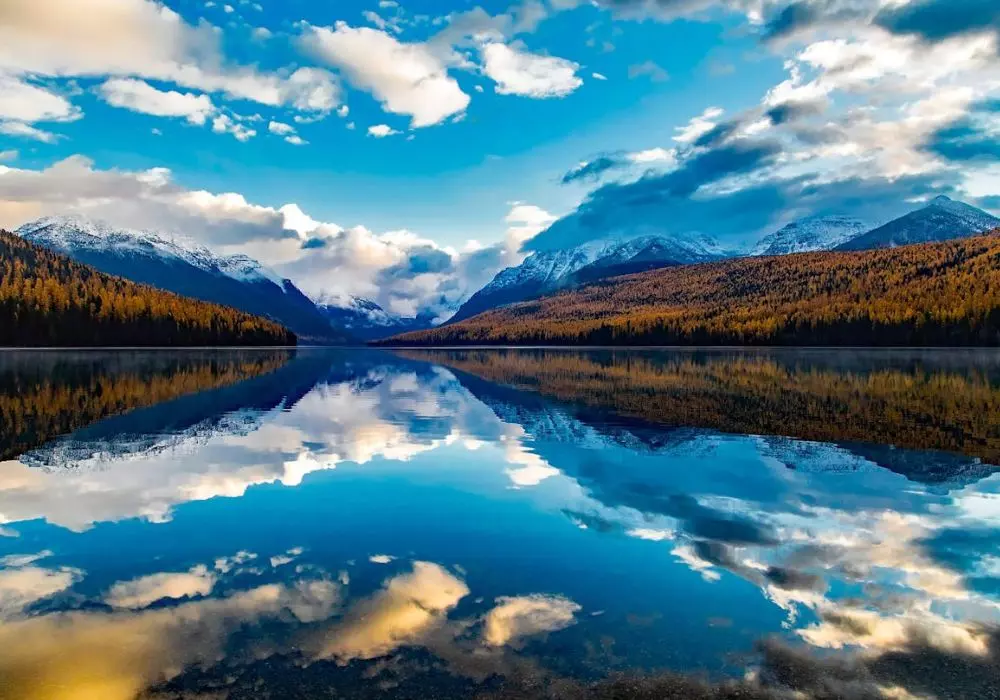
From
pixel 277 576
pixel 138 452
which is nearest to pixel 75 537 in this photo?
pixel 277 576

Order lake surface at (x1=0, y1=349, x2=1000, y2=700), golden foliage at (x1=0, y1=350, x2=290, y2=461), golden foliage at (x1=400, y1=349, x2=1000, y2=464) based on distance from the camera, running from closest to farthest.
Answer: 1. lake surface at (x1=0, y1=349, x2=1000, y2=700)
2. golden foliage at (x1=0, y1=350, x2=290, y2=461)
3. golden foliage at (x1=400, y1=349, x2=1000, y2=464)

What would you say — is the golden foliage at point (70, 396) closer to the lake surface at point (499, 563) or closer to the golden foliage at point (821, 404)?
the lake surface at point (499, 563)

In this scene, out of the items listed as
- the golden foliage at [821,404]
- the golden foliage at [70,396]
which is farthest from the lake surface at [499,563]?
the golden foliage at [821,404]

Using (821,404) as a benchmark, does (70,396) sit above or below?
above

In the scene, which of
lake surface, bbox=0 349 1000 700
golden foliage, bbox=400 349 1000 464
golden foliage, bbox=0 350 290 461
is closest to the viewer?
lake surface, bbox=0 349 1000 700

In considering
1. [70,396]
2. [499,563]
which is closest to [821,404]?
[499,563]

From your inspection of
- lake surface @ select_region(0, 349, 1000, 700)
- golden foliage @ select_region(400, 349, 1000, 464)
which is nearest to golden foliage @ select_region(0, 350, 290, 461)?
lake surface @ select_region(0, 349, 1000, 700)

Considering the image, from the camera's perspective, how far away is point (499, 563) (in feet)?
59.4

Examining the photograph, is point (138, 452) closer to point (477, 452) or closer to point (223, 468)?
point (223, 468)

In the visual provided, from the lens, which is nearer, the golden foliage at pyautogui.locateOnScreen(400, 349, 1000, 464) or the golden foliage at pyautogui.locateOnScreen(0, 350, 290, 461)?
the golden foliage at pyautogui.locateOnScreen(0, 350, 290, 461)

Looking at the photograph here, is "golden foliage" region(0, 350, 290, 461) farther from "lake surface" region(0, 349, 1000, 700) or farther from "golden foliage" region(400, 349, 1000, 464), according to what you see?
"golden foliage" region(400, 349, 1000, 464)

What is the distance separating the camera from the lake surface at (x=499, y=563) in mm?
11844

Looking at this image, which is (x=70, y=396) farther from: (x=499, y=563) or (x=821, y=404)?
(x=821, y=404)

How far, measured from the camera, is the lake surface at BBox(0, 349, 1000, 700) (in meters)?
11.8
